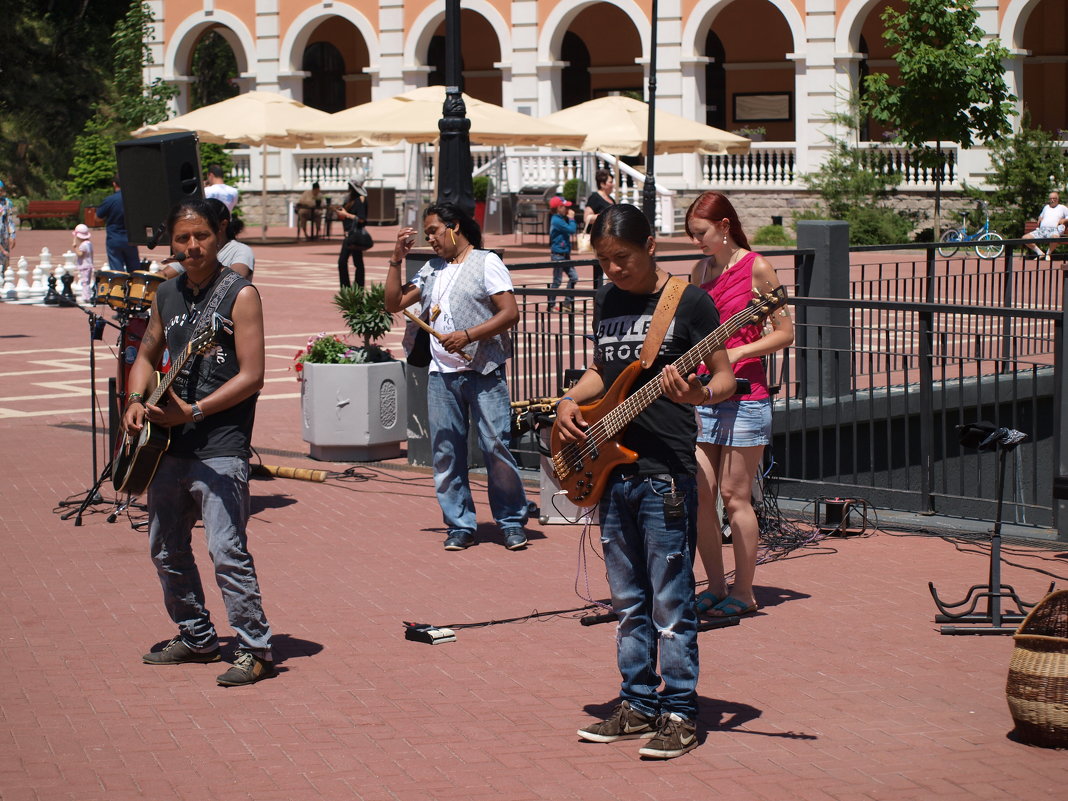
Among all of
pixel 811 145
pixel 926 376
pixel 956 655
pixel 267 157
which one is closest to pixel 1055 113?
pixel 811 145

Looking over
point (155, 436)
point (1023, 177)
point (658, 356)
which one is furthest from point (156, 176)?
point (1023, 177)

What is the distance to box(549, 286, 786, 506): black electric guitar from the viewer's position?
5312 millimetres

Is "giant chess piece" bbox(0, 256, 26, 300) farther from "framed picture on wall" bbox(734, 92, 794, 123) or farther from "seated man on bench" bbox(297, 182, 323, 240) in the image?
"framed picture on wall" bbox(734, 92, 794, 123)

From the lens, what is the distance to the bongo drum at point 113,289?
9422mm

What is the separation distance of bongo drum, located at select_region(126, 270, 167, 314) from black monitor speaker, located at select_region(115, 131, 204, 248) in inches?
81.5

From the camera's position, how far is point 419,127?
29.0 meters

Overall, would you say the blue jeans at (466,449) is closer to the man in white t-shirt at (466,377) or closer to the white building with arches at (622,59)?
the man in white t-shirt at (466,377)

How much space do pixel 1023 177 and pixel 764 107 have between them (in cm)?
1260

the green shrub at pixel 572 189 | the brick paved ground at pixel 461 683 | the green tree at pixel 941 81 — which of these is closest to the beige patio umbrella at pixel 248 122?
the green shrub at pixel 572 189

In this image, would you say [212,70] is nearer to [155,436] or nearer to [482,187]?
[482,187]

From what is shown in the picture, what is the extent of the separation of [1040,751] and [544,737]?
1.76m

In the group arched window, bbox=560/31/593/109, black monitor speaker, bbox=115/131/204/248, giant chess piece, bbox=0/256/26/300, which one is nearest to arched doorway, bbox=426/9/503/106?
arched window, bbox=560/31/593/109

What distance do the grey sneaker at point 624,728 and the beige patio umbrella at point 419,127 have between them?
23855mm

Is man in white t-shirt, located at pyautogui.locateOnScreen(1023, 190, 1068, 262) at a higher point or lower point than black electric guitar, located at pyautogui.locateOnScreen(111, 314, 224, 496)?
higher
